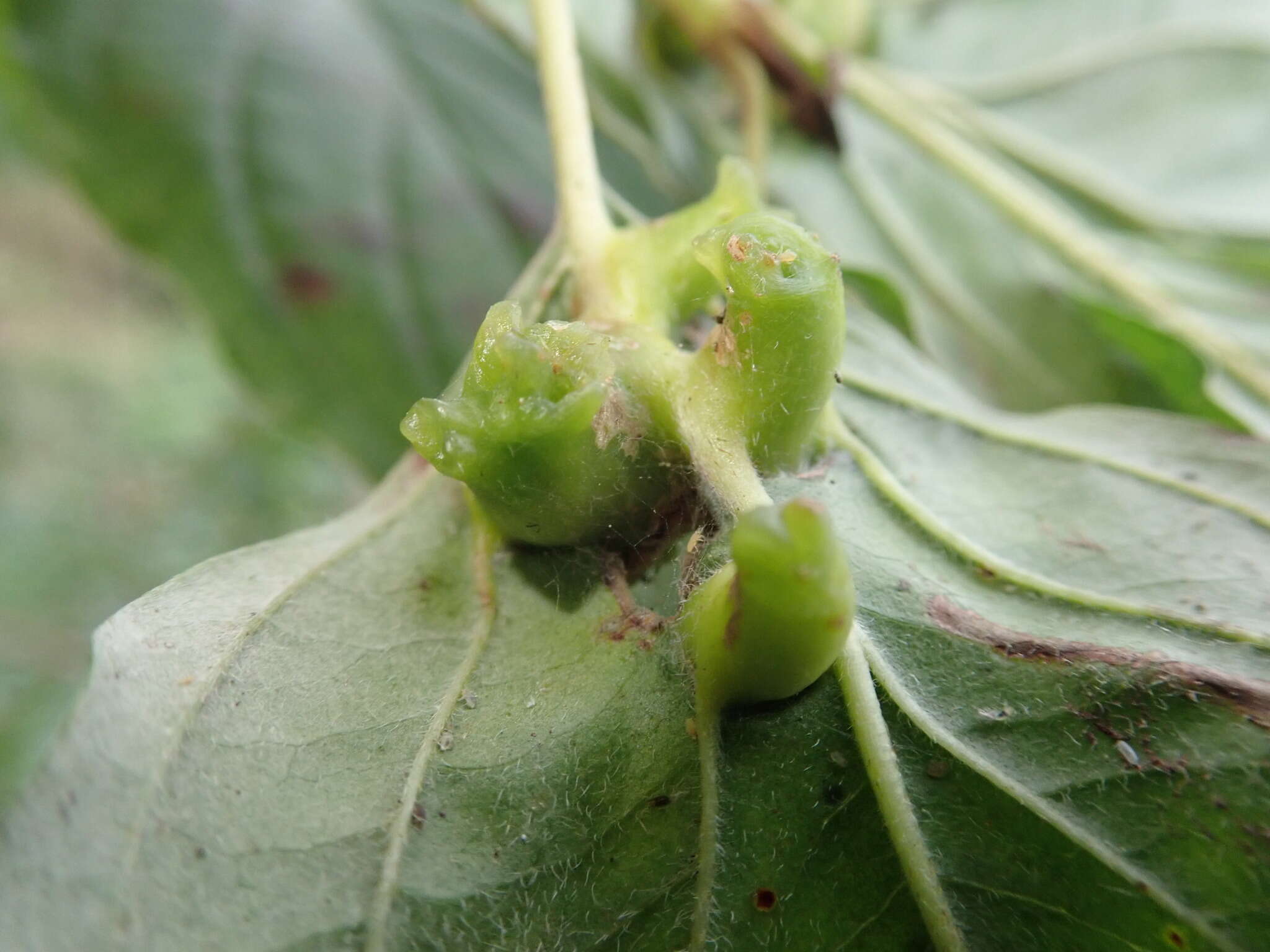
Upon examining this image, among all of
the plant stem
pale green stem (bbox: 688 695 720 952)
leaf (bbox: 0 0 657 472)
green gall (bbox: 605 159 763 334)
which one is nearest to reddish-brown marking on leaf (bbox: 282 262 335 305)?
leaf (bbox: 0 0 657 472)

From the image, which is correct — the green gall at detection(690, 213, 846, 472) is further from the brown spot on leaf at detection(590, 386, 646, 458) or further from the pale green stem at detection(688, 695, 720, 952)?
the pale green stem at detection(688, 695, 720, 952)

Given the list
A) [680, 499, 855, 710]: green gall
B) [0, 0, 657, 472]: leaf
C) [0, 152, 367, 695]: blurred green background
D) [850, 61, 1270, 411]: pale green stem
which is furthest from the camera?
[0, 152, 367, 695]: blurred green background

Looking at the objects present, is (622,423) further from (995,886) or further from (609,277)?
(995,886)

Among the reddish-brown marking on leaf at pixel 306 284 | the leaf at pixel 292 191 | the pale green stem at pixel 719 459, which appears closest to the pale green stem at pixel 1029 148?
the leaf at pixel 292 191

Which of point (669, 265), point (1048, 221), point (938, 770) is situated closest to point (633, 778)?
point (938, 770)

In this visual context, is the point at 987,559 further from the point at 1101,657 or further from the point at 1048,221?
the point at 1048,221
